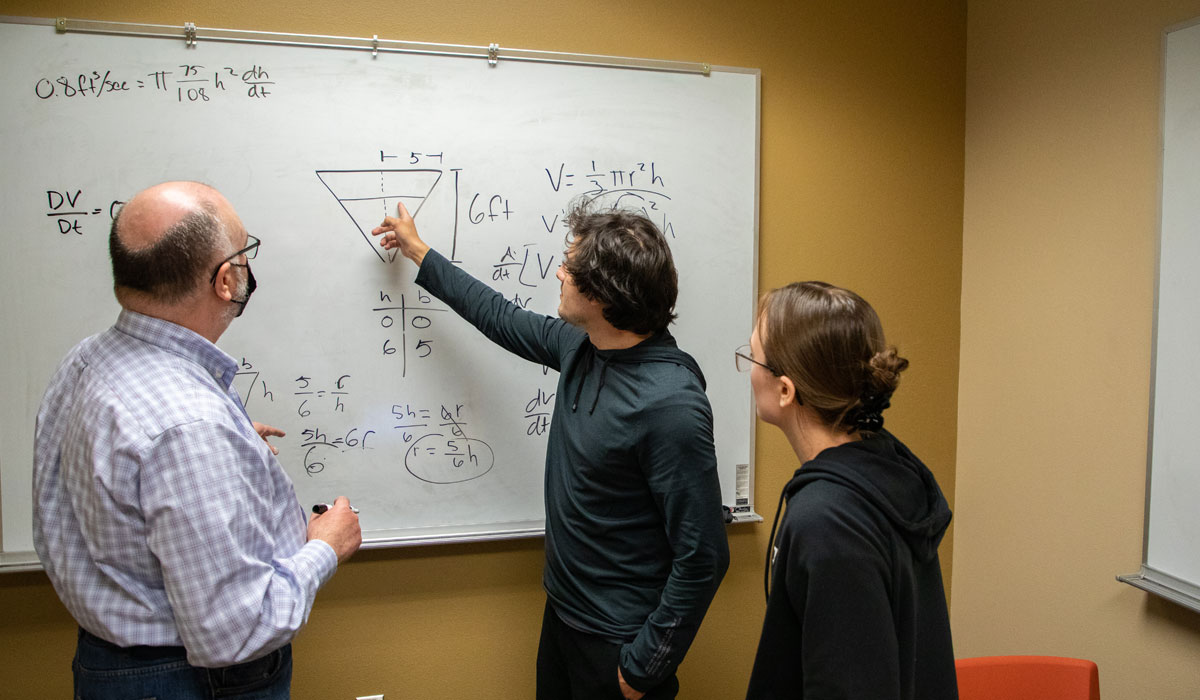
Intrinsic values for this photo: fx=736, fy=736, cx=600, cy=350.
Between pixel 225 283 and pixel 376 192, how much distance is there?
2.37 ft

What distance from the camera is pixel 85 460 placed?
1.11m

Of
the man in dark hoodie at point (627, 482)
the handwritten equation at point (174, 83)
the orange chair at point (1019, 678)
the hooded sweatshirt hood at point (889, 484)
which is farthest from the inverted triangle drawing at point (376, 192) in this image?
the orange chair at point (1019, 678)

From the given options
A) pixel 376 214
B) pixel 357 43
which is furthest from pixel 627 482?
pixel 357 43

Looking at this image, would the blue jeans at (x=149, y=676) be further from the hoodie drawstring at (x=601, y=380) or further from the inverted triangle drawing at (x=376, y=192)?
the inverted triangle drawing at (x=376, y=192)

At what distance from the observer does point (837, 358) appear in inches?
43.4

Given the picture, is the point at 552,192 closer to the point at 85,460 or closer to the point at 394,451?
the point at 394,451

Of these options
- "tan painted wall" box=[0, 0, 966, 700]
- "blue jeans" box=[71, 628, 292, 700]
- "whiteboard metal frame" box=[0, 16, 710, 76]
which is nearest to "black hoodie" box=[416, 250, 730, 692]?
"tan painted wall" box=[0, 0, 966, 700]

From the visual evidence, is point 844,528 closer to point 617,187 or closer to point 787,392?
point 787,392

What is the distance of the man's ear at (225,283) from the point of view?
1207 mm

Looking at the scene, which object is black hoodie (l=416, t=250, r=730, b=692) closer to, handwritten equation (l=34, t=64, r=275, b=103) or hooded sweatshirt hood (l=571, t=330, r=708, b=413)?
hooded sweatshirt hood (l=571, t=330, r=708, b=413)

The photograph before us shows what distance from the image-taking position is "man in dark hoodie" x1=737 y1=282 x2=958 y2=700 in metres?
0.98

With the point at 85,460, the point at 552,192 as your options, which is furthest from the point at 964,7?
the point at 85,460

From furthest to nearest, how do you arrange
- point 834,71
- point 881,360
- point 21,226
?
1. point 834,71
2. point 21,226
3. point 881,360

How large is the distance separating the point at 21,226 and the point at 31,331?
0.24 metres
